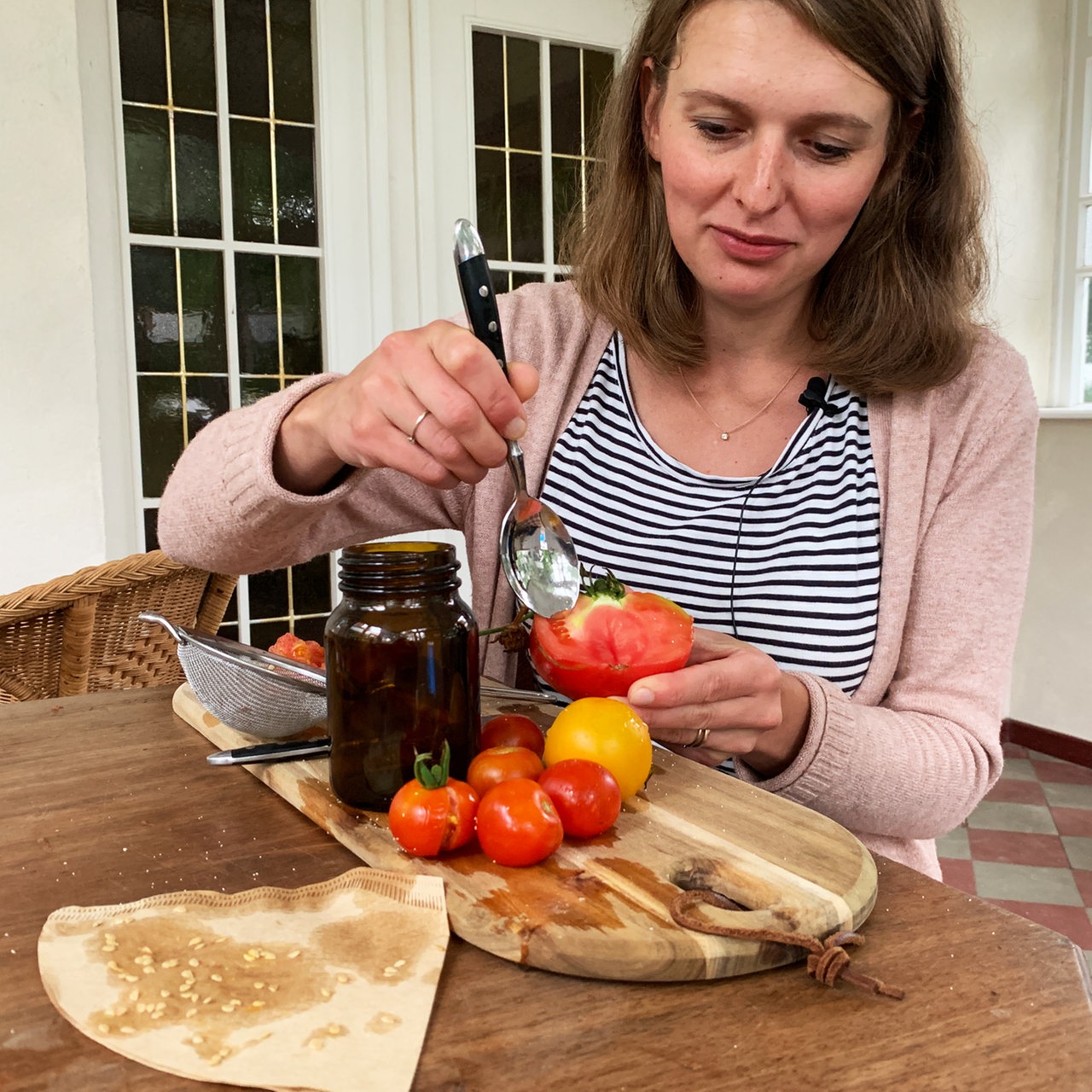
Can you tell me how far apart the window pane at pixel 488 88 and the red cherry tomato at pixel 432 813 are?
2.93 m

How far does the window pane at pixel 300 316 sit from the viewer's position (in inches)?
124

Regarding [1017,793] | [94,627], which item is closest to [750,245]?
[94,627]

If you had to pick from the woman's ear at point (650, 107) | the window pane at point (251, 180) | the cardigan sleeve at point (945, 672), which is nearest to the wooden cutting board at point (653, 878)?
the cardigan sleeve at point (945, 672)

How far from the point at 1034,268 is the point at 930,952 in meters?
3.95

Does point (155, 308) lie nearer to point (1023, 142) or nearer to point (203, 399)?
point (203, 399)

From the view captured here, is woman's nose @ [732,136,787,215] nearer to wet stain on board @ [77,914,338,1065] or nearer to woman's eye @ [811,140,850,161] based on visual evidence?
woman's eye @ [811,140,850,161]

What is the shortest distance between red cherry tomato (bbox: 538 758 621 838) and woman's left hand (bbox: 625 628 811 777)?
11cm

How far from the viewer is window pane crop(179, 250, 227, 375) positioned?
3010 mm

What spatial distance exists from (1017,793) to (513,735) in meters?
3.14

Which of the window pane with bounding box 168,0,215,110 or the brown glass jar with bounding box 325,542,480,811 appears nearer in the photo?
the brown glass jar with bounding box 325,542,480,811

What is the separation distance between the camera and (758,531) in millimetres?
1386

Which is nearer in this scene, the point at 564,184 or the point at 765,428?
the point at 765,428

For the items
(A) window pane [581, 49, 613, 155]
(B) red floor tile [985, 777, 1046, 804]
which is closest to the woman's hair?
(A) window pane [581, 49, 613, 155]

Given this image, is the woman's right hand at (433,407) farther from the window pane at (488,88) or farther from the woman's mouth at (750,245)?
the window pane at (488,88)
